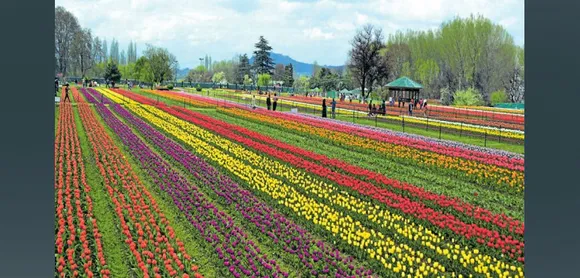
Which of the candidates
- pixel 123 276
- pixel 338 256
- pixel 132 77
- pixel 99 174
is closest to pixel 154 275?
pixel 123 276

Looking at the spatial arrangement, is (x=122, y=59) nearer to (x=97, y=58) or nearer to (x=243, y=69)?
(x=97, y=58)

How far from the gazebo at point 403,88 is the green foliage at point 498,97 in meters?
2.74

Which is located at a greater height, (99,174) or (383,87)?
(383,87)

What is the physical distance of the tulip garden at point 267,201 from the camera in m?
6.93

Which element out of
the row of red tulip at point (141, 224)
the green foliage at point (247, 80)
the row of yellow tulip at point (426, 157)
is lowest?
the row of red tulip at point (141, 224)

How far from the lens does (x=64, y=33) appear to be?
1123cm

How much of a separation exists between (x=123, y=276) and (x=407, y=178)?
6685 mm

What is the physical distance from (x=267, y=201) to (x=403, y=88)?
1304 centimetres

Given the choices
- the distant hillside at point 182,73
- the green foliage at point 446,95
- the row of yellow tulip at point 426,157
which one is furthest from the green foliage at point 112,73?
the green foliage at point 446,95

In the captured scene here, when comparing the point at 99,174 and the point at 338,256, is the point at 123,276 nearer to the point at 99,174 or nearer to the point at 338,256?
the point at 338,256

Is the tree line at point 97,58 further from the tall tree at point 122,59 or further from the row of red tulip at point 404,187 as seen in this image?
the row of red tulip at point 404,187

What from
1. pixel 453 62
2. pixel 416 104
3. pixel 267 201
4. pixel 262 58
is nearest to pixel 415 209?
pixel 267 201

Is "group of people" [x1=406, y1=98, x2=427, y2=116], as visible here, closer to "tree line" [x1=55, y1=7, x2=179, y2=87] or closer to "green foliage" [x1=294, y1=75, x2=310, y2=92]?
"green foliage" [x1=294, y1=75, x2=310, y2=92]

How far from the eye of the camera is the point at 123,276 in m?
6.52
